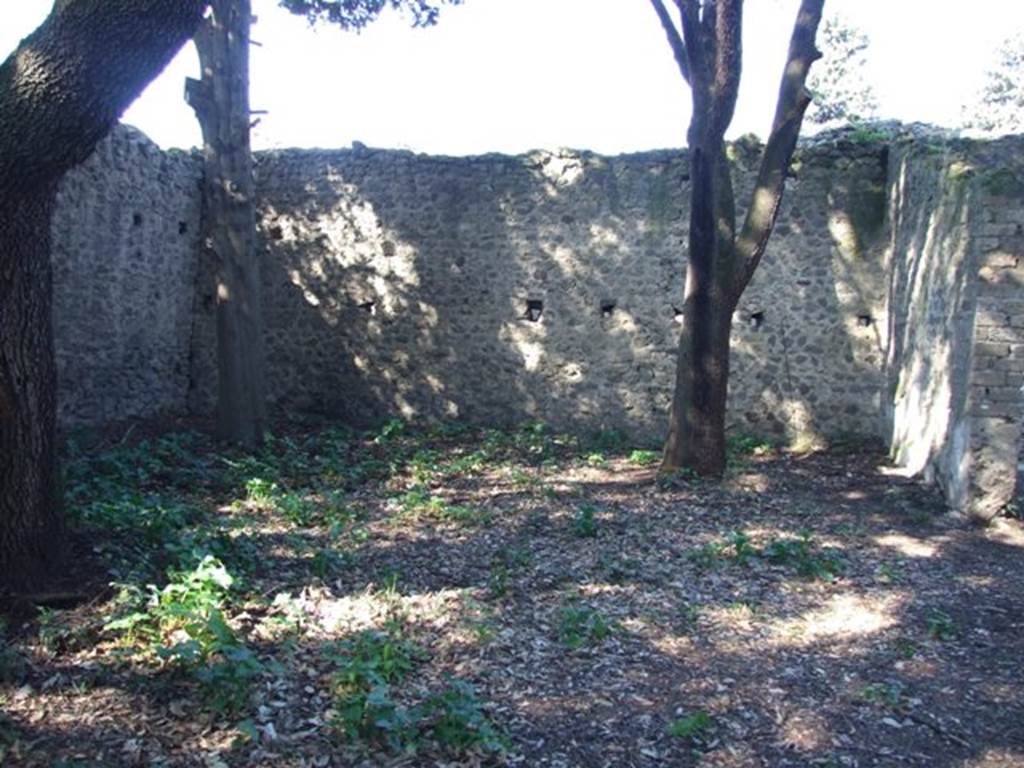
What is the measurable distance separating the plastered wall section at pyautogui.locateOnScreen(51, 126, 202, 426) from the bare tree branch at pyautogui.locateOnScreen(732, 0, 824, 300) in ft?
21.7

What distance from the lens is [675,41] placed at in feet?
26.8

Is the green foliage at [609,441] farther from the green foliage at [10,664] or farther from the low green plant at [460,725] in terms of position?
the green foliage at [10,664]

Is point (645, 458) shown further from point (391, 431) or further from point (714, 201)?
point (391, 431)

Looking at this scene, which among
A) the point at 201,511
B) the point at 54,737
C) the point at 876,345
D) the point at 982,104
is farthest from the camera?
the point at 982,104

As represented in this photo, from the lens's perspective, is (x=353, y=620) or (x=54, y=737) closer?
(x=54, y=737)

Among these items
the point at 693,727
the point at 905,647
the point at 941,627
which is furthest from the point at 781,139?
the point at 693,727

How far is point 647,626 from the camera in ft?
15.6

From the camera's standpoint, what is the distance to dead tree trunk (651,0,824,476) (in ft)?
26.0

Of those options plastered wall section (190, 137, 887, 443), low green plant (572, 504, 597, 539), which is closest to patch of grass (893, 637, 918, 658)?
low green plant (572, 504, 597, 539)

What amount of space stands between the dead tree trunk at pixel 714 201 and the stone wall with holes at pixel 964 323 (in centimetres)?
153

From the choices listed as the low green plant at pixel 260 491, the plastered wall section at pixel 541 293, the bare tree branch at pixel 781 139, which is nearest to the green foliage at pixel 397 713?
the low green plant at pixel 260 491

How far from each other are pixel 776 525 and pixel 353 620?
363 centimetres

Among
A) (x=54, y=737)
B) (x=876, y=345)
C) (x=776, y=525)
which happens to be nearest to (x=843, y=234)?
(x=876, y=345)

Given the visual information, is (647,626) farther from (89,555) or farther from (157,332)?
(157,332)
